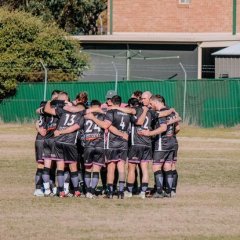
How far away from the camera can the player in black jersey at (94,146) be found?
21.7 metres

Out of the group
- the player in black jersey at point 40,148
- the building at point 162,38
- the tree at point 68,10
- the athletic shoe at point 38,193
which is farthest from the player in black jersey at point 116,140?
the tree at point 68,10

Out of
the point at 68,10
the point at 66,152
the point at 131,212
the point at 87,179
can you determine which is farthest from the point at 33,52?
the point at 131,212

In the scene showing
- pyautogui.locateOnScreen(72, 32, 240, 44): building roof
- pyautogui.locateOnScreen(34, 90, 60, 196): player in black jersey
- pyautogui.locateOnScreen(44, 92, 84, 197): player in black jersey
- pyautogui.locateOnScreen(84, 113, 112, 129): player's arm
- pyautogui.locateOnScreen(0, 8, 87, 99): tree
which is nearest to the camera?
pyautogui.locateOnScreen(84, 113, 112, 129): player's arm

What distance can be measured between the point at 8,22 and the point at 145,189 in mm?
31493

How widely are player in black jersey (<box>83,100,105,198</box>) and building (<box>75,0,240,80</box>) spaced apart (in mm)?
32495

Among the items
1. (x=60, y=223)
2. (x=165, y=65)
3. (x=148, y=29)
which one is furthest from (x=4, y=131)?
(x=60, y=223)

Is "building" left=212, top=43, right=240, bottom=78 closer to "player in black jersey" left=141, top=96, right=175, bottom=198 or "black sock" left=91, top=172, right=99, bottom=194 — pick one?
"player in black jersey" left=141, top=96, right=175, bottom=198

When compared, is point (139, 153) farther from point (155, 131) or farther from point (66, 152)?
point (66, 152)

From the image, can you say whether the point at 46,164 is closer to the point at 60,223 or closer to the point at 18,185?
the point at 18,185

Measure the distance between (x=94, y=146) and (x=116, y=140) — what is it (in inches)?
17.6

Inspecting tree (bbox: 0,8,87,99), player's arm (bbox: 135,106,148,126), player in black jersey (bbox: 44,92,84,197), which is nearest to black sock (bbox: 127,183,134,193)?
player in black jersey (bbox: 44,92,84,197)

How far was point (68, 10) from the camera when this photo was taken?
3004 inches

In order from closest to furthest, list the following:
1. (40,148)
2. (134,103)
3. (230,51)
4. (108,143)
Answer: (108,143)
(134,103)
(40,148)
(230,51)

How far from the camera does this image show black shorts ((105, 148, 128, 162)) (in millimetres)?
21734
